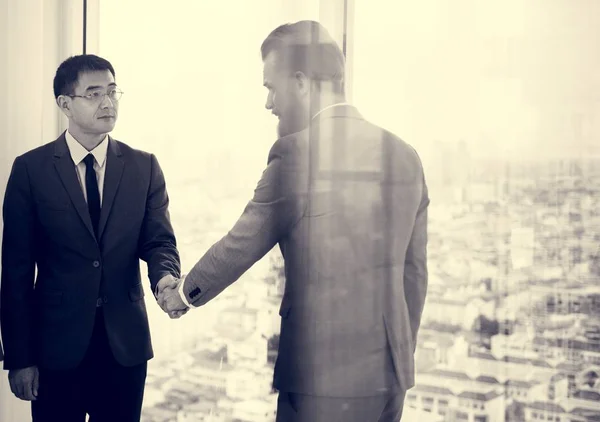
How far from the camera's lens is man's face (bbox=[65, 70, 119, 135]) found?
6.53 feet

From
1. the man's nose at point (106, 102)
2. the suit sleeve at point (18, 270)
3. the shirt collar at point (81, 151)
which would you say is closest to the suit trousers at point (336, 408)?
the suit sleeve at point (18, 270)

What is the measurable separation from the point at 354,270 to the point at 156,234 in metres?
0.63

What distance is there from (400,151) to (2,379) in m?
1.68

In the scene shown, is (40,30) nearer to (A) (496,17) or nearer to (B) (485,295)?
(A) (496,17)

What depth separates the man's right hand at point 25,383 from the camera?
192cm

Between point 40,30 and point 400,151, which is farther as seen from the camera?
point 40,30

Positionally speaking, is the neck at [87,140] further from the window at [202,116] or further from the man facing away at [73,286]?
the window at [202,116]

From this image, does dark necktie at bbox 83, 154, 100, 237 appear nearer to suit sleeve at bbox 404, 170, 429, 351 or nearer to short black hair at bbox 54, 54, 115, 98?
short black hair at bbox 54, 54, 115, 98

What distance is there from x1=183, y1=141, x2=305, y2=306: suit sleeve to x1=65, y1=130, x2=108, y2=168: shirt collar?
430 millimetres

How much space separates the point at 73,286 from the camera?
6.29 ft

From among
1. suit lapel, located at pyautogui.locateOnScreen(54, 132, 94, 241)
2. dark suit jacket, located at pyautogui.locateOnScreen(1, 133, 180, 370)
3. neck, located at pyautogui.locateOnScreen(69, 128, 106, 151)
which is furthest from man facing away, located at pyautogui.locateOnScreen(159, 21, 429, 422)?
neck, located at pyautogui.locateOnScreen(69, 128, 106, 151)

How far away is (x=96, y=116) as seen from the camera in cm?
199

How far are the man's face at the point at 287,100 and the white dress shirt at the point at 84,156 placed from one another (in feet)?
1.70

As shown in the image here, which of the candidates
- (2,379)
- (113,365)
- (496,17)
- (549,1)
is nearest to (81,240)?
(113,365)
